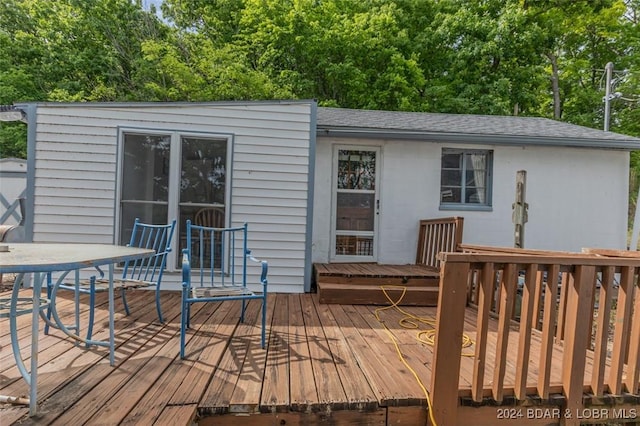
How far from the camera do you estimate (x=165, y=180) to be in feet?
13.6

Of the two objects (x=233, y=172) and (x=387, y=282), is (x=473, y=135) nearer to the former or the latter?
(x=387, y=282)

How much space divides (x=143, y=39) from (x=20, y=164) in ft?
28.1

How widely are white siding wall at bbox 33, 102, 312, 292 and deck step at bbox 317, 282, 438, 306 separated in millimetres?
620

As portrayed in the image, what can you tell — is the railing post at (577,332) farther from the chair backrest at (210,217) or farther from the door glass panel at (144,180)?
the door glass panel at (144,180)

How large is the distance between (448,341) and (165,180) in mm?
3685

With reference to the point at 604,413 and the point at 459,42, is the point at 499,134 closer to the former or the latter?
the point at 604,413

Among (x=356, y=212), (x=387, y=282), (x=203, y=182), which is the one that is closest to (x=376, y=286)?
(x=387, y=282)

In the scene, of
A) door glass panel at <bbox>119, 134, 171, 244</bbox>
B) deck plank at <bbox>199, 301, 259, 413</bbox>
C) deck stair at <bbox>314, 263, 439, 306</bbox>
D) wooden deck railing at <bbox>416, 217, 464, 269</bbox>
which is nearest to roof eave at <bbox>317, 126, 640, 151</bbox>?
wooden deck railing at <bbox>416, 217, 464, 269</bbox>

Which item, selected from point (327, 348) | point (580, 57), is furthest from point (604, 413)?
point (580, 57)

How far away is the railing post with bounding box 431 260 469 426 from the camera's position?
5.40 feet

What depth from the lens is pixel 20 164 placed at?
6.48 m

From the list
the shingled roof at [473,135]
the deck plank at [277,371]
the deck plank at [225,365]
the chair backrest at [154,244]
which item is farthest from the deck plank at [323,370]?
the shingled roof at [473,135]

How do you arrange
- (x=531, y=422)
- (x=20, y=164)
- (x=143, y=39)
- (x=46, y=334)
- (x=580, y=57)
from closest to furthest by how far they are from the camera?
(x=531, y=422) < (x=46, y=334) < (x=20, y=164) < (x=143, y=39) < (x=580, y=57)

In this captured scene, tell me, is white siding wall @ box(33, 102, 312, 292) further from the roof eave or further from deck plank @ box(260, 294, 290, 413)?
deck plank @ box(260, 294, 290, 413)
